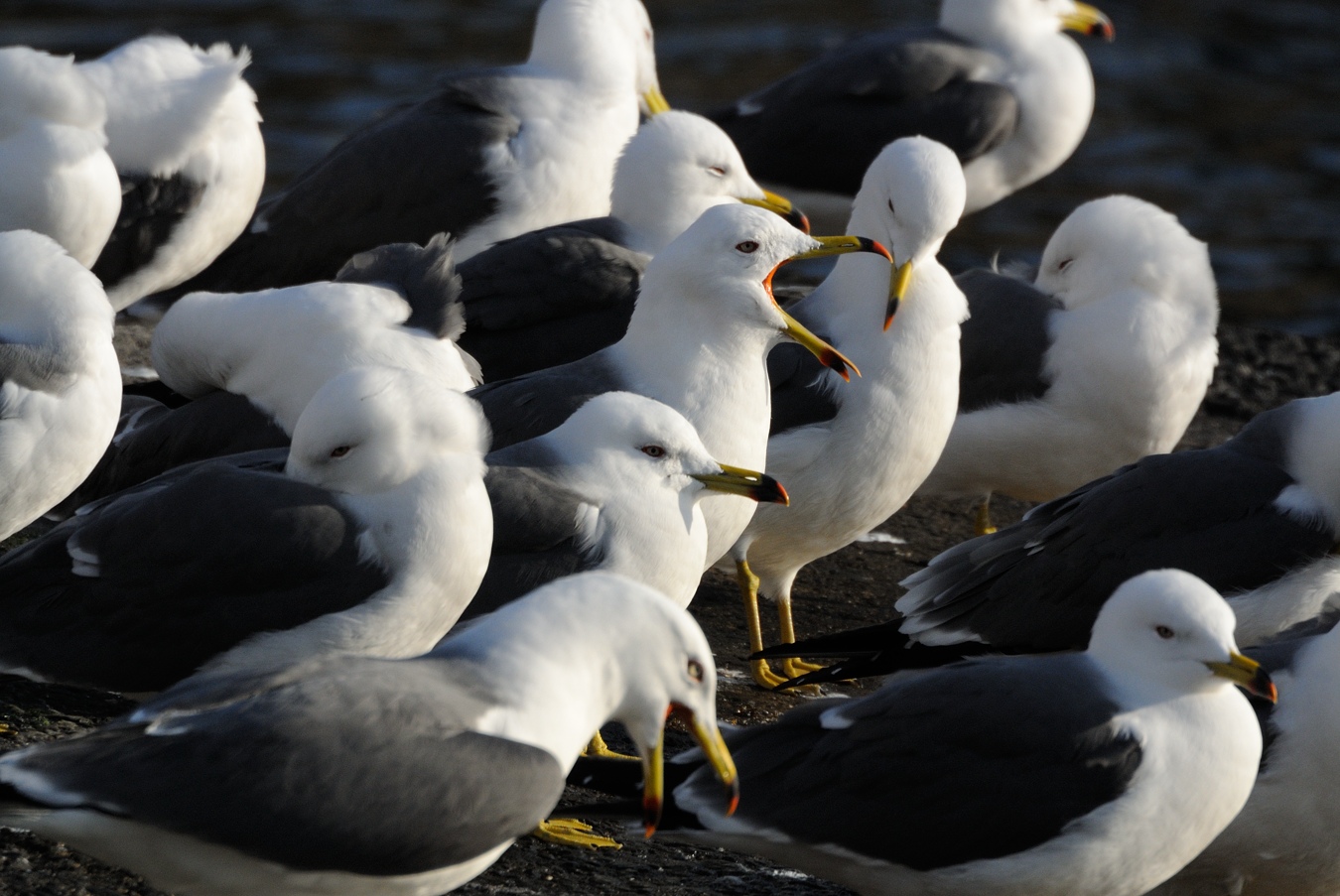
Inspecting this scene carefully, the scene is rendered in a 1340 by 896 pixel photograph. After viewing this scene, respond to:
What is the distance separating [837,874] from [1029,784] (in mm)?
490

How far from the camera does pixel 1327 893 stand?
4.60 m

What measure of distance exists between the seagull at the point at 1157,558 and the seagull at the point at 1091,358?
47.2 inches

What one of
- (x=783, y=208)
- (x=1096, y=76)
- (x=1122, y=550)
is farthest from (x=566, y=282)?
(x=1096, y=76)

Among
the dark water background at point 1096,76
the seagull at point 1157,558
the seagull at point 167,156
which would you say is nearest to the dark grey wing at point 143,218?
the seagull at point 167,156

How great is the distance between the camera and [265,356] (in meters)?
5.59

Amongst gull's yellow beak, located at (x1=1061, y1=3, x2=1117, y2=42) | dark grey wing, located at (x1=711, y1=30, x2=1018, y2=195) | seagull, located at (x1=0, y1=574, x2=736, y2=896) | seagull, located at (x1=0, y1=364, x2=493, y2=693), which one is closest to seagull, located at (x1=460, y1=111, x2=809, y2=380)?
seagull, located at (x1=0, y1=364, x2=493, y2=693)

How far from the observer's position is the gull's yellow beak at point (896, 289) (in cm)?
571

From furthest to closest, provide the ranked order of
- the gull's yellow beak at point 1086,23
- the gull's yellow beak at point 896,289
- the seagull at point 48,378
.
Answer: the gull's yellow beak at point 1086,23
the gull's yellow beak at point 896,289
the seagull at point 48,378

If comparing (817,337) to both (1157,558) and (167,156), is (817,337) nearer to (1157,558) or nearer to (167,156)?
(1157,558)

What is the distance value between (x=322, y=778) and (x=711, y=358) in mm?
2120

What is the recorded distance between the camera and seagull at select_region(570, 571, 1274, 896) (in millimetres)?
3973

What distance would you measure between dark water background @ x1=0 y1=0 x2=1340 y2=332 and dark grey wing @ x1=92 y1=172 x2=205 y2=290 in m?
8.34

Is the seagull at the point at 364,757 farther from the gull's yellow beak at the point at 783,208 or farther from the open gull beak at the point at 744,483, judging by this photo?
the gull's yellow beak at the point at 783,208

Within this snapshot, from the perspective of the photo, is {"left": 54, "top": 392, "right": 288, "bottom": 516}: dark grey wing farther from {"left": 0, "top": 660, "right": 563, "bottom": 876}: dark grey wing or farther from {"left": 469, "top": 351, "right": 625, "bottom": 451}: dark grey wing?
{"left": 0, "top": 660, "right": 563, "bottom": 876}: dark grey wing
